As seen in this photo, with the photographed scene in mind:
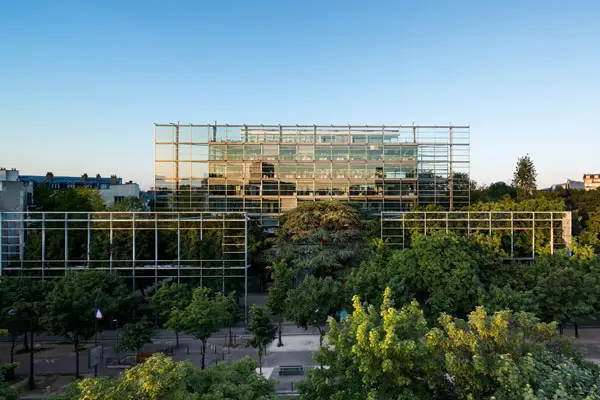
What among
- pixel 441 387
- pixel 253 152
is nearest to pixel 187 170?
pixel 253 152

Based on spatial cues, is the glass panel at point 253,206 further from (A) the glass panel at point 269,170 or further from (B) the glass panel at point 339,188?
(B) the glass panel at point 339,188

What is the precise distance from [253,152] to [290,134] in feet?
16.6

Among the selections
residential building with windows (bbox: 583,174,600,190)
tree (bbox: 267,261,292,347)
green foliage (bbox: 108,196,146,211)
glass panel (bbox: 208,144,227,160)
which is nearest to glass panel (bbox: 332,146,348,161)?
glass panel (bbox: 208,144,227,160)

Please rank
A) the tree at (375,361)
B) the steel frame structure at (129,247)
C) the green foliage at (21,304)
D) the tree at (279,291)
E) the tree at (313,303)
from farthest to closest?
1. the steel frame structure at (129,247)
2. the tree at (279,291)
3. the tree at (313,303)
4. the green foliage at (21,304)
5. the tree at (375,361)

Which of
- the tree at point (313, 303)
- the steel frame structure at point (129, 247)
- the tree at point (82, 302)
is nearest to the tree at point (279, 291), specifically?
the tree at point (313, 303)

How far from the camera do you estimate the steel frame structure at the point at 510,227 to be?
35.1 metres

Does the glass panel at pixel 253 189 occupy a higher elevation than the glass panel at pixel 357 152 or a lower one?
lower

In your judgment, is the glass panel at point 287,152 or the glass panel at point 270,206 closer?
the glass panel at point 270,206

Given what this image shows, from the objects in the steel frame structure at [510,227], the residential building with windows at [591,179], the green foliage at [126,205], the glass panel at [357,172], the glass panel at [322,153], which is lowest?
the steel frame structure at [510,227]

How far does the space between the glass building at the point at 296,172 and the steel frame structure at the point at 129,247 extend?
1543cm

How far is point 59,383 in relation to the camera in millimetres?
21875

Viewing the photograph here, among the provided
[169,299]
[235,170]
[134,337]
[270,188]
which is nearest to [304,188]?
[270,188]

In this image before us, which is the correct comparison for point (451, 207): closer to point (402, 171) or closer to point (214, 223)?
point (402, 171)

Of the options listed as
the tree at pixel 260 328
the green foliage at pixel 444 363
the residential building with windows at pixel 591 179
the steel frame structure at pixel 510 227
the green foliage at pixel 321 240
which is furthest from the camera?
the residential building with windows at pixel 591 179
